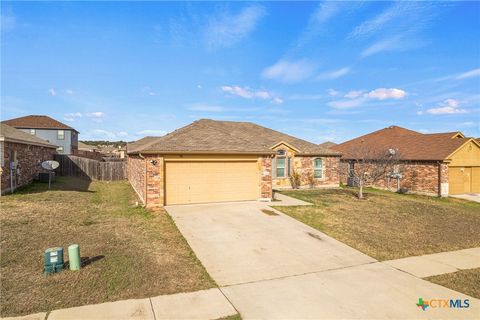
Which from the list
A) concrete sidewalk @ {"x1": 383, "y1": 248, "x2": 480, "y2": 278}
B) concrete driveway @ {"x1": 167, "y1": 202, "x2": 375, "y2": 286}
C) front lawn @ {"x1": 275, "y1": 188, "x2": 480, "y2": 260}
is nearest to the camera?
concrete driveway @ {"x1": 167, "y1": 202, "x2": 375, "y2": 286}

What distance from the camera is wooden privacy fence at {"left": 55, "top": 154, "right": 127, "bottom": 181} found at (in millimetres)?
24672

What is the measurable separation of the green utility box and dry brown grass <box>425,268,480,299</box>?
8445 mm

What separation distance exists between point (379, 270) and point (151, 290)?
5411 millimetres

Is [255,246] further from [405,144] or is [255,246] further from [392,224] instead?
[405,144]

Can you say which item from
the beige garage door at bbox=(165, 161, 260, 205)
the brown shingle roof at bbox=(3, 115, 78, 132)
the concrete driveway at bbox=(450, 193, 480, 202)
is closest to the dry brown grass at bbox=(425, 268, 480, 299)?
the beige garage door at bbox=(165, 161, 260, 205)

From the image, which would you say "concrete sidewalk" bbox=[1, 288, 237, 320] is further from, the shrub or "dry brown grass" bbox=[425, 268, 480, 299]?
the shrub

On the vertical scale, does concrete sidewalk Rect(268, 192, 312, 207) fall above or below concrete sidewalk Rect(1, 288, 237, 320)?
above

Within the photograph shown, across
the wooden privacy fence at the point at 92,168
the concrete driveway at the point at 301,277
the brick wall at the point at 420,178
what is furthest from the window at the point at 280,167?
the wooden privacy fence at the point at 92,168

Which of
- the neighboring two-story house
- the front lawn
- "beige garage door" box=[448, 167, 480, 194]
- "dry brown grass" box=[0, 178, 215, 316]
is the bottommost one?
the front lawn

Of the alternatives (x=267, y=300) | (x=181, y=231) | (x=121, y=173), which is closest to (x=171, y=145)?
(x=181, y=231)

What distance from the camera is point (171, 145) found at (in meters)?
13.3

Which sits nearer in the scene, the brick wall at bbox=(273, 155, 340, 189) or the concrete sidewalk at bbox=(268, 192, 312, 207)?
the concrete sidewalk at bbox=(268, 192, 312, 207)

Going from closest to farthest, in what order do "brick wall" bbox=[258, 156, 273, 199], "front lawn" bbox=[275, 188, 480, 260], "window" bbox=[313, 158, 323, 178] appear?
"front lawn" bbox=[275, 188, 480, 260]
"brick wall" bbox=[258, 156, 273, 199]
"window" bbox=[313, 158, 323, 178]

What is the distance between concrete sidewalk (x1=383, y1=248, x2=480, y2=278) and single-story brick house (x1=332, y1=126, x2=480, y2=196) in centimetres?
1386
